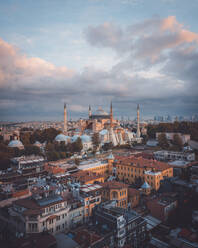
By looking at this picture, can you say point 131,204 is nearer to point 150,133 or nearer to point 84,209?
point 84,209

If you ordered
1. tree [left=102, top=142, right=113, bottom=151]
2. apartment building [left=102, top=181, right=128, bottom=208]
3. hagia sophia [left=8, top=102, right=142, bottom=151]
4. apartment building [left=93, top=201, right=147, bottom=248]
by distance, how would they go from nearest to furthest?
1. apartment building [left=93, top=201, right=147, bottom=248]
2. apartment building [left=102, top=181, right=128, bottom=208]
3. tree [left=102, top=142, right=113, bottom=151]
4. hagia sophia [left=8, top=102, right=142, bottom=151]

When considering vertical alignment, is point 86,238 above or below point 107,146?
below

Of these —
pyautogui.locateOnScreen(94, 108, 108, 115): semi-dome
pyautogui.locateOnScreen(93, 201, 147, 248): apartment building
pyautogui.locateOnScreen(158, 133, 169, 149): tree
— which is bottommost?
pyautogui.locateOnScreen(93, 201, 147, 248): apartment building

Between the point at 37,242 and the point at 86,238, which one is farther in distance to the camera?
the point at 86,238

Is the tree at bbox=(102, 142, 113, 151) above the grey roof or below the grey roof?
above

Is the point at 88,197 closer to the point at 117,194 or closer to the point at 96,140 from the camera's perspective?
the point at 117,194

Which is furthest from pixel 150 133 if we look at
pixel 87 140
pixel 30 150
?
pixel 30 150

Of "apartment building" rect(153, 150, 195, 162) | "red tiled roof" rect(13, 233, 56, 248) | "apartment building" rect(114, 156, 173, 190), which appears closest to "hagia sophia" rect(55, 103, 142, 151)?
"apartment building" rect(153, 150, 195, 162)

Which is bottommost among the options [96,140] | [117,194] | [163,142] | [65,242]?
[65,242]

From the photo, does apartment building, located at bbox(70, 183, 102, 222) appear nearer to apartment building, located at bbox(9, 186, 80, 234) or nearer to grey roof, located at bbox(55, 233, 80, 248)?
apartment building, located at bbox(9, 186, 80, 234)

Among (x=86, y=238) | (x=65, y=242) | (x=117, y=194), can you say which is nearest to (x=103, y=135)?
(x=117, y=194)

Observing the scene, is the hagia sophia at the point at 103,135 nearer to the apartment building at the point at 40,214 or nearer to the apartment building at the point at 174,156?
the apartment building at the point at 174,156
